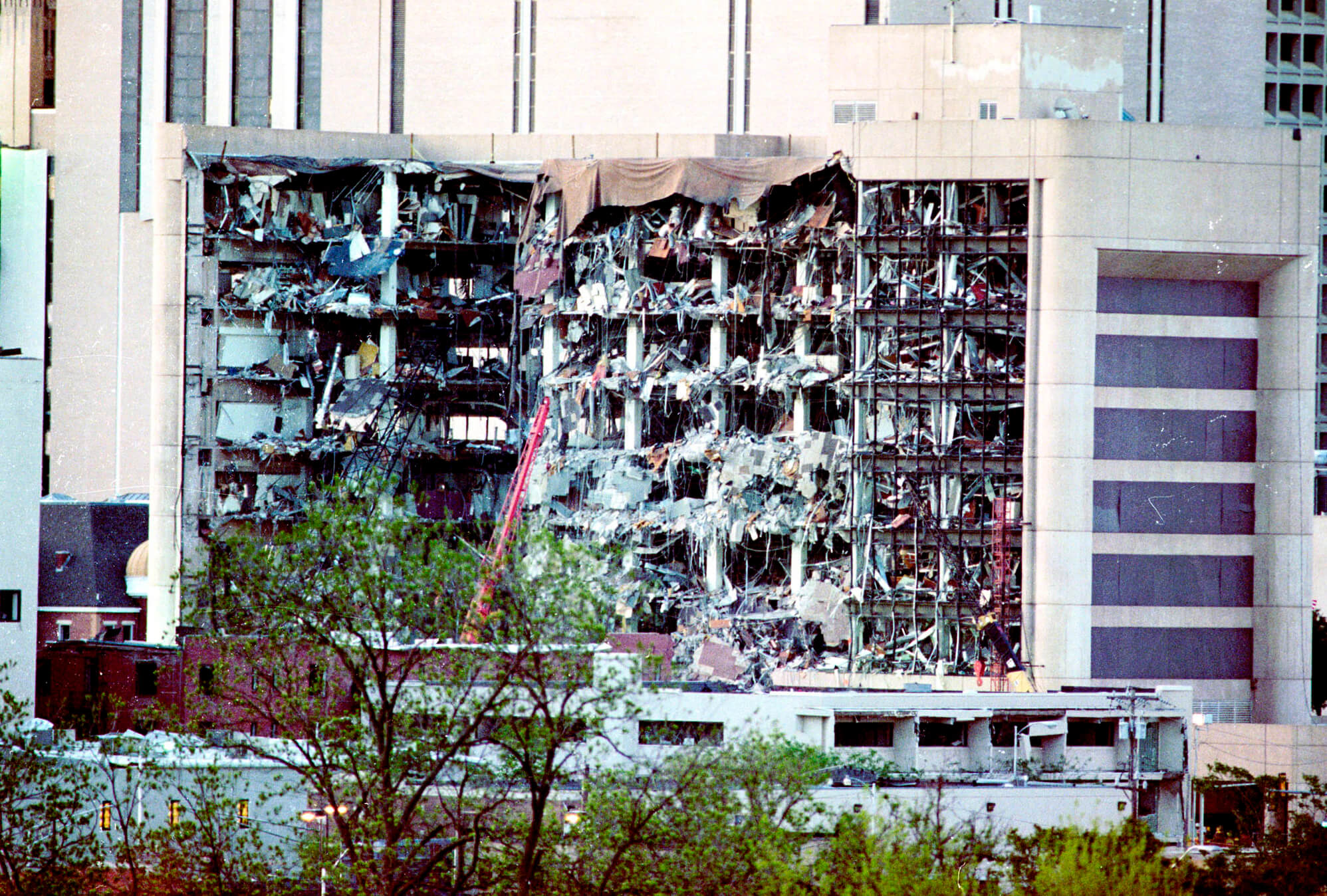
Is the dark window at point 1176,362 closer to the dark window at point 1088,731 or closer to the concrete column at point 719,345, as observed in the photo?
the dark window at point 1088,731

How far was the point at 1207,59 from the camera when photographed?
103m

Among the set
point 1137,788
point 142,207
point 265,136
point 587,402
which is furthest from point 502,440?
point 142,207

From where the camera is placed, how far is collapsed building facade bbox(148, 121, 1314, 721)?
262 feet

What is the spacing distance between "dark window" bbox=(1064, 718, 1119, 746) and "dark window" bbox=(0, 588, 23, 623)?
33.9m

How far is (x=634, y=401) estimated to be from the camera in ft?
285

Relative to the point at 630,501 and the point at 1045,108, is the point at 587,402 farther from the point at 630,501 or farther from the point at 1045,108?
the point at 1045,108

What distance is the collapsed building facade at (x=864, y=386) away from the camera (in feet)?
262

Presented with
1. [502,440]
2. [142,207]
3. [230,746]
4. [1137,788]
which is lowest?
[1137,788]

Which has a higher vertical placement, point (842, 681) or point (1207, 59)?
point (1207, 59)

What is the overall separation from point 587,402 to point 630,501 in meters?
4.53

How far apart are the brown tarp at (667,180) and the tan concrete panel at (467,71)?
45.7 feet

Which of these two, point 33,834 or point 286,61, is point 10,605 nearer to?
point 33,834

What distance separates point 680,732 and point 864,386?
60.0 feet

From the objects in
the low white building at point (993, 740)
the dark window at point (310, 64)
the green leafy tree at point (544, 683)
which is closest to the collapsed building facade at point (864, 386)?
the low white building at point (993, 740)
